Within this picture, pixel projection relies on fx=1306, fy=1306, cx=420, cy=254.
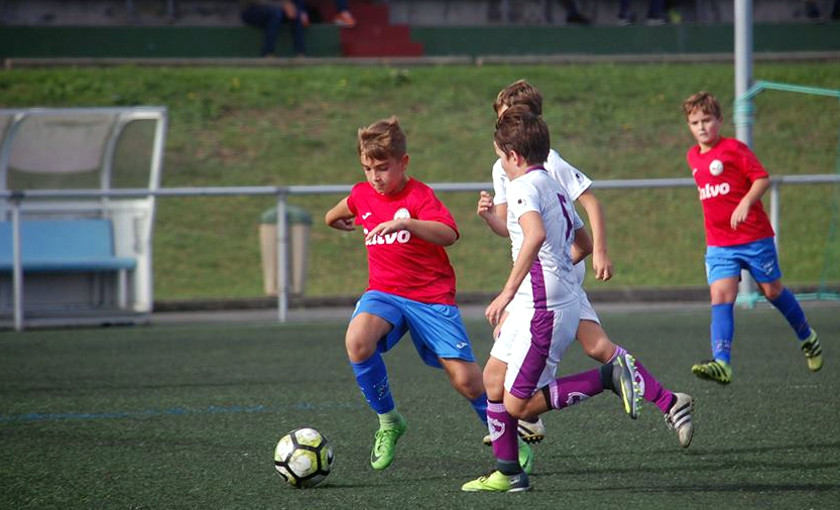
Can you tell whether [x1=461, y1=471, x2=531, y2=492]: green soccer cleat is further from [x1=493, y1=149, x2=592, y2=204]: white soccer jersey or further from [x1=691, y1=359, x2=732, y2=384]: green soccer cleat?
[x1=691, y1=359, x2=732, y2=384]: green soccer cleat

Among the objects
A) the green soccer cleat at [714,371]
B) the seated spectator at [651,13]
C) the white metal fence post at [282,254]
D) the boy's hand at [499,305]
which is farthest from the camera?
the seated spectator at [651,13]

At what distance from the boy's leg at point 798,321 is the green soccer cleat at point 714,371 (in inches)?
31.5

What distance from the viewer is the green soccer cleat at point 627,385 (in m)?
5.06

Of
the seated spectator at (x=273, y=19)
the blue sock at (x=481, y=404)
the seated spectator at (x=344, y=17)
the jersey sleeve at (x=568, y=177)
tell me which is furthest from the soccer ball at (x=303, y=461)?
the seated spectator at (x=344, y=17)

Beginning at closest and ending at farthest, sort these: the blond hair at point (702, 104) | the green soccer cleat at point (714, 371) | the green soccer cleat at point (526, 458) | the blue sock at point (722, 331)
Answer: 1. the green soccer cleat at point (526, 458)
2. the green soccer cleat at point (714, 371)
3. the blue sock at point (722, 331)
4. the blond hair at point (702, 104)

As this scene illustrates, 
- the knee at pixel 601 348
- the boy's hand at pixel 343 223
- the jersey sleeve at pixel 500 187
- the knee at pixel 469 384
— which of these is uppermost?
the jersey sleeve at pixel 500 187

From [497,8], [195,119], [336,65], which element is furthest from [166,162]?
[497,8]

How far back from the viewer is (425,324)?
570 centimetres

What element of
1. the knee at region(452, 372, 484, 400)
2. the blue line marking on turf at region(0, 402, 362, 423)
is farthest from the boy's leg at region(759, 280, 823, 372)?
the knee at region(452, 372, 484, 400)

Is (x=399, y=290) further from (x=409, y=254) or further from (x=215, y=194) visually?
(x=215, y=194)

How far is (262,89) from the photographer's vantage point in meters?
22.9

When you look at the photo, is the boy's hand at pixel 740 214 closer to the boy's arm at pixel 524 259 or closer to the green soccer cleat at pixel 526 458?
the green soccer cleat at pixel 526 458

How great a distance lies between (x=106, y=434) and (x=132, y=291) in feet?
24.7

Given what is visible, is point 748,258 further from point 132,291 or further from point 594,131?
point 594,131
